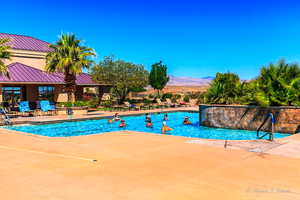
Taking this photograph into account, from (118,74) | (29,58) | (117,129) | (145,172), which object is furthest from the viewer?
(118,74)

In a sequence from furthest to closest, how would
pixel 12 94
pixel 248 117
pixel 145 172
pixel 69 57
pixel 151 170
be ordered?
pixel 12 94 → pixel 69 57 → pixel 248 117 → pixel 151 170 → pixel 145 172

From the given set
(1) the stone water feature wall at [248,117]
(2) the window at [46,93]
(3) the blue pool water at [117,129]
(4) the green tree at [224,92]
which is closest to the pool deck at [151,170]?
(1) the stone water feature wall at [248,117]

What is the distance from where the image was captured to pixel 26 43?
3406cm

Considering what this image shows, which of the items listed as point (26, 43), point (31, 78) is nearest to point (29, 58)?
point (26, 43)

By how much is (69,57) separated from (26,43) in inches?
529

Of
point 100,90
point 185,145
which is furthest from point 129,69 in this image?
point 185,145

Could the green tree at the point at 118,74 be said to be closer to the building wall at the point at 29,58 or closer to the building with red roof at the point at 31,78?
the building with red roof at the point at 31,78

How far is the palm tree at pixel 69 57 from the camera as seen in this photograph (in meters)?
23.7

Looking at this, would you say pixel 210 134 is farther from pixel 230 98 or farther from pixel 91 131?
pixel 91 131

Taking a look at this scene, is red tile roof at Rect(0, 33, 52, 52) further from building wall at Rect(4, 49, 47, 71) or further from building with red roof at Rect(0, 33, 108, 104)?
building wall at Rect(4, 49, 47, 71)

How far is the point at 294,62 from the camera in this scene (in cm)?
1564

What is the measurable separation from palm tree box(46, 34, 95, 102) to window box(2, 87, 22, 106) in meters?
7.82

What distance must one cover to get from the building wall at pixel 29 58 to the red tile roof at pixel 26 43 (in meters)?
0.53

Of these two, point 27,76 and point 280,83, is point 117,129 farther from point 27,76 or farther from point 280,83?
point 27,76
